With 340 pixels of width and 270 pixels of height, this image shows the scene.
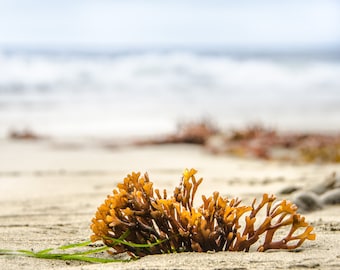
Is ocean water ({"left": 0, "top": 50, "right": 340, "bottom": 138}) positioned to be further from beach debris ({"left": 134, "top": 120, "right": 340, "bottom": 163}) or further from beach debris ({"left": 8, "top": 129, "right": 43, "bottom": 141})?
beach debris ({"left": 134, "top": 120, "right": 340, "bottom": 163})

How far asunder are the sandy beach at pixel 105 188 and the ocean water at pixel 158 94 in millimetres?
3165

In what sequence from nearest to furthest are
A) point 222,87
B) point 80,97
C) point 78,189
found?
1. point 78,189
2. point 80,97
3. point 222,87

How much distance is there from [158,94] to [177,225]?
21335 millimetres

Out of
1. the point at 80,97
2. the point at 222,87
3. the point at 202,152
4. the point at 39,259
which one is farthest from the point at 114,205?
the point at 222,87

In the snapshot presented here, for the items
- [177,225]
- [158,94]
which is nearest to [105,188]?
[177,225]

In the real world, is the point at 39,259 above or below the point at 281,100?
below

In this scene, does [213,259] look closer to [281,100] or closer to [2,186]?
[2,186]

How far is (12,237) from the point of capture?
9.95ft

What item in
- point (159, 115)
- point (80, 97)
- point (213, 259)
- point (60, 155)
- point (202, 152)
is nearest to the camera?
point (213, 259)

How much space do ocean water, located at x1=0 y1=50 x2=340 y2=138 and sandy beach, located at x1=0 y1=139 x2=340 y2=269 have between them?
10.4 feet

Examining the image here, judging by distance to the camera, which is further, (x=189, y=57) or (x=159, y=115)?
(x=189, y=57)

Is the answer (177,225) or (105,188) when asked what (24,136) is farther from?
(177,225)

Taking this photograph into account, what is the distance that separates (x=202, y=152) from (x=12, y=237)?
6302mm

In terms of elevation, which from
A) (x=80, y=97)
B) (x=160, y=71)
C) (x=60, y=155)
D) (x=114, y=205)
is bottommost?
(x=114, y=205)
